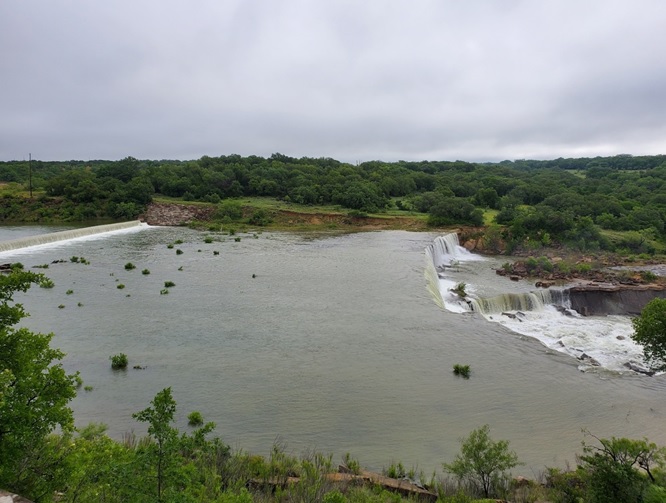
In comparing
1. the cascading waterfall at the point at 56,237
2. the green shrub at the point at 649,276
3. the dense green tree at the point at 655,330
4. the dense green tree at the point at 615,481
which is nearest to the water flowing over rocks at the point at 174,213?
the cascading waterfall at the point at 56,237

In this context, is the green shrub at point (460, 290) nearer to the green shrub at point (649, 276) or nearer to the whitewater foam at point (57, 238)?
the green shrub at point (649, 276)

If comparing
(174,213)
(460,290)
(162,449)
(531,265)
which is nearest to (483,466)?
(162,449)

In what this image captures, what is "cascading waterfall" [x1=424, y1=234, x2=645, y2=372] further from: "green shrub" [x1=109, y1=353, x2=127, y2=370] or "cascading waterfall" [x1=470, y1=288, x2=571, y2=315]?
"green shrub" [x1=109, y1=353, x2=127, y2=370]

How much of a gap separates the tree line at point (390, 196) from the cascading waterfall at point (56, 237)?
32.3 feet

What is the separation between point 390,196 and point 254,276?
51616 mm

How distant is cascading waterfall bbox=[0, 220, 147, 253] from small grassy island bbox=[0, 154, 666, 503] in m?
8.46

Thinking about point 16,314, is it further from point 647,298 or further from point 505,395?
point 647,298

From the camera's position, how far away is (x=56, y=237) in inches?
1663

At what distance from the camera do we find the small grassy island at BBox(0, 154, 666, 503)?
262 inches

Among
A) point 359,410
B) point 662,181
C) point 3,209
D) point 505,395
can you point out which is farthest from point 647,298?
point 3,209

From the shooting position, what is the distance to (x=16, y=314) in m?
8.05

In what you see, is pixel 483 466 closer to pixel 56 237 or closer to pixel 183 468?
pixel 183 468

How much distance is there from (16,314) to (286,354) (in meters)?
11.4

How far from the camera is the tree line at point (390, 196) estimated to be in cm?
4856
